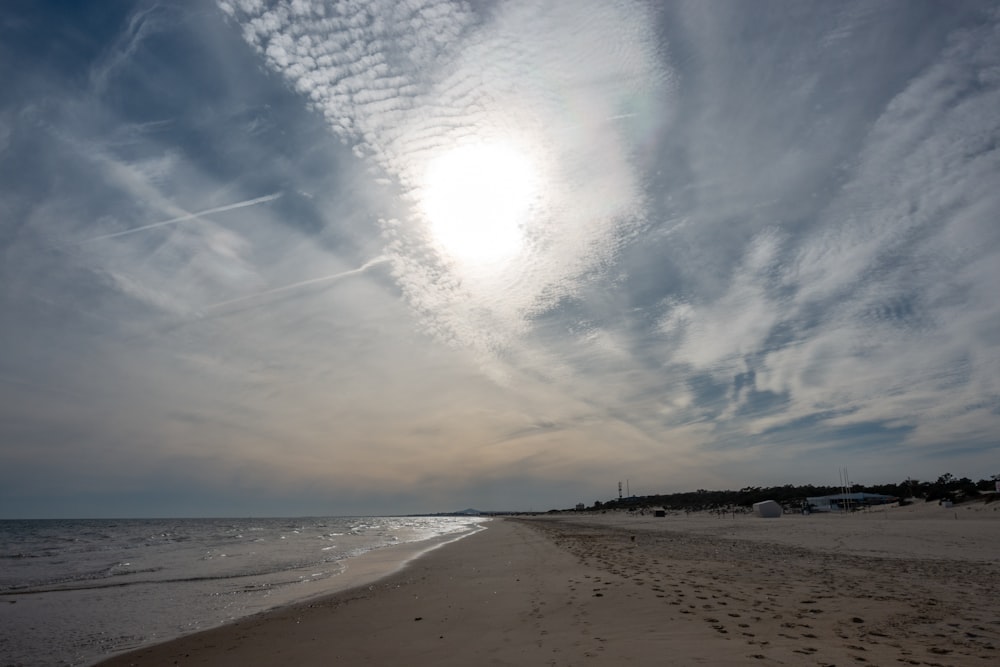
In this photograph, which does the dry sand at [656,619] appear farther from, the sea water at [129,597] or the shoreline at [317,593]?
the sea water at [129,597]

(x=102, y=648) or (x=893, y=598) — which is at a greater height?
(x=893, y=598)

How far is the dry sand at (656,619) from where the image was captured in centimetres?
756

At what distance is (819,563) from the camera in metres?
16.3

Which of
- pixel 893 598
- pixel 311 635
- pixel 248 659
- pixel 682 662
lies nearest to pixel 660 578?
pixel 893 598

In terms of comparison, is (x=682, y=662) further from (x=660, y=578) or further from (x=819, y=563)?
(x=819, y=563)

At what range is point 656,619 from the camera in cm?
947

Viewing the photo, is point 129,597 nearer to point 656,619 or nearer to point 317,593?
point 317,593

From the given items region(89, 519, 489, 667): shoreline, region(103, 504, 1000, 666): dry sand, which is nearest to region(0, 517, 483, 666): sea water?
region(89, 519, 489, 667): shoreline

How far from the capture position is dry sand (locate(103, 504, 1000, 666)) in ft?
24.8

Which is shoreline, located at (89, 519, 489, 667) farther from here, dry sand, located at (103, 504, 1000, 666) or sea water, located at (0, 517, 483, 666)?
dry sand, located at (103, 504, 1000, 666)

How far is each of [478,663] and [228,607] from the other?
33.5 ft

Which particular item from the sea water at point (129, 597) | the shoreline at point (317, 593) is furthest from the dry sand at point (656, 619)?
the sea water at point (129, 597)

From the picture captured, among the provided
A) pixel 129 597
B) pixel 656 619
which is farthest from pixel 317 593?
pixel 656 619

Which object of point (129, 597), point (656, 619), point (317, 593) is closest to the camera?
point (656, 619)
